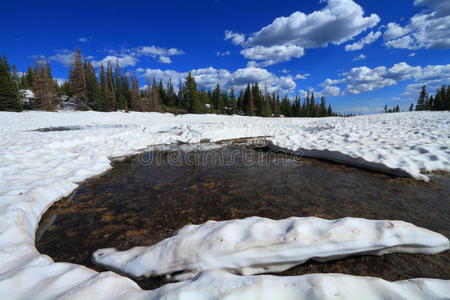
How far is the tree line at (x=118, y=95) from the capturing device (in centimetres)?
3825

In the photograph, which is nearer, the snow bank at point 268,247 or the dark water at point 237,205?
the snow bank at point 268,247

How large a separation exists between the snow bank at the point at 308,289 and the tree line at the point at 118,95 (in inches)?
1876

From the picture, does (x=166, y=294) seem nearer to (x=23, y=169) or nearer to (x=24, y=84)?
(x=23, y=169)

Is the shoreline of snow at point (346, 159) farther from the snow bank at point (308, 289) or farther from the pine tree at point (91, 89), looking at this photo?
the pine tree at point (91, 89)

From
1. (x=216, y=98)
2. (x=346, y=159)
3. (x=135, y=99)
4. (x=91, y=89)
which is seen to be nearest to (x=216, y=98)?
(x=216, y=98)

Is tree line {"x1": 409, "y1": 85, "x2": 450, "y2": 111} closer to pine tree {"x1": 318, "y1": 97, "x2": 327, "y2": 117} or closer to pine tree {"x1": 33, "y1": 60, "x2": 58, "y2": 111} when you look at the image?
pine tree {"x1": 318, "y1": 97, "x2": 327, "y2": 117}

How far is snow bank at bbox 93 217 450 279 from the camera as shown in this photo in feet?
6.29

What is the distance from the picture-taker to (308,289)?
4.73 feet

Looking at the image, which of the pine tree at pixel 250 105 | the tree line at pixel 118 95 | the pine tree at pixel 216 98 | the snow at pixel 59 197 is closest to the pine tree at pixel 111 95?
the tree line at pixel 118 95

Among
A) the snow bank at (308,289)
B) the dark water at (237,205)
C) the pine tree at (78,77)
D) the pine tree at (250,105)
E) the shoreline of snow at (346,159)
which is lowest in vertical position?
the dark water at (237,205)

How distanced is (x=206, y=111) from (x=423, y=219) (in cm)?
5055

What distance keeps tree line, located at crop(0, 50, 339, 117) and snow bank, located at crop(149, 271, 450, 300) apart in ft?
156

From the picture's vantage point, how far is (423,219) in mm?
2793

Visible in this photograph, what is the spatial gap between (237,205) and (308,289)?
213 centimetres
